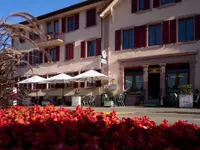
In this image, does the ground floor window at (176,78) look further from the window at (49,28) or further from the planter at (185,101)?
the window at (49,28)

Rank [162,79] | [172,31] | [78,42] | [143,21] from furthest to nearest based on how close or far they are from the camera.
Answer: [78,42], [143,21], [162,79], [172,31]

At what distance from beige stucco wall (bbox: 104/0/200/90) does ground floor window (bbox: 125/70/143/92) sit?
727 mm

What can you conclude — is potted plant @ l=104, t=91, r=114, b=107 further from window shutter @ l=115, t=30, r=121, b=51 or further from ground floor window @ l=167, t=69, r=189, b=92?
ground floor window @ l=167, t=69, r=189, b=92

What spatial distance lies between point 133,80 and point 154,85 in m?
1.69

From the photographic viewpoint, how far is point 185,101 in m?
17.9

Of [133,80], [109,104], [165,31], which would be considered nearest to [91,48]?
[133,80]

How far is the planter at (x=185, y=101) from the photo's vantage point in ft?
58.1

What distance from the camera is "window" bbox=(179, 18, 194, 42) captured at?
19484 millimetres

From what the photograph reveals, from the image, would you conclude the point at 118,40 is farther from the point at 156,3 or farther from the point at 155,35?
the point at 156,3

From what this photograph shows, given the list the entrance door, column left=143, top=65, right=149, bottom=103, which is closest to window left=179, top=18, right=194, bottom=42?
column left=143, top=65, right=149, bottom=103

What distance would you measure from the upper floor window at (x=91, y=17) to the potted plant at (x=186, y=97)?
10942 millimetres

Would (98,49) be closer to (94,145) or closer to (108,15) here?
(108,15)

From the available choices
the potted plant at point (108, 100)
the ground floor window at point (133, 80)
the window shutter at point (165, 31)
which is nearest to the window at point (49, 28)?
the ground floor window at point (133, 80)

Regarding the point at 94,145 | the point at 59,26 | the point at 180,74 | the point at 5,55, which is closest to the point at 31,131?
the point at 94,145
